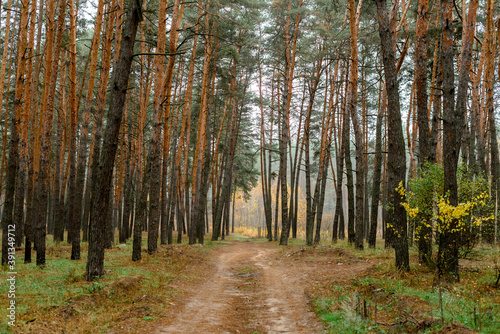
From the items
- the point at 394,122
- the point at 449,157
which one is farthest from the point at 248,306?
the point at 394,122

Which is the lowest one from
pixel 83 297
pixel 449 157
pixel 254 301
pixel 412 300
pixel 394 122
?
pixel 254 301

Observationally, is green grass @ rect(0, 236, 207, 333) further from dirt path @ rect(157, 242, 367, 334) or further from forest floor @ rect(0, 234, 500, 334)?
dirt path @ rect(157, 242, 367, 334)

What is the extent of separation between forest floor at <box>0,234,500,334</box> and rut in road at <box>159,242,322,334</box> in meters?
0.02

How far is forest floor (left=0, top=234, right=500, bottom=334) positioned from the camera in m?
4.69

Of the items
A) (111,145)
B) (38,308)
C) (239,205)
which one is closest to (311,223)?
(111,145)

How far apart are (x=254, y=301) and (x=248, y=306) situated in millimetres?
420

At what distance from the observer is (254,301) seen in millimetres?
7129

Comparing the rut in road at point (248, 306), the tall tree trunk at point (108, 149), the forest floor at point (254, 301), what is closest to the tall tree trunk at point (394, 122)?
the forest floor at point (254, 301)

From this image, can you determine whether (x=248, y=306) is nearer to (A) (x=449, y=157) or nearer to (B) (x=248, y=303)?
(B) (x=248, y=303)

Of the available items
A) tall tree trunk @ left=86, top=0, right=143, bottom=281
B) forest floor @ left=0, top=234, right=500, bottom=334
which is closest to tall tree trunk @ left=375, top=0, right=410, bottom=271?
forest floor @ left=0, top=234, right=500, bottom=334

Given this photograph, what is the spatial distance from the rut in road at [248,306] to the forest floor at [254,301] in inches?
0.7

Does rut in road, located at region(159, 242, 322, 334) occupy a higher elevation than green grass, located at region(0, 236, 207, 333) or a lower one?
lower

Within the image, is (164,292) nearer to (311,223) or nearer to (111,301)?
(111,301)

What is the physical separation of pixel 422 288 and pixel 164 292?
5.43m
